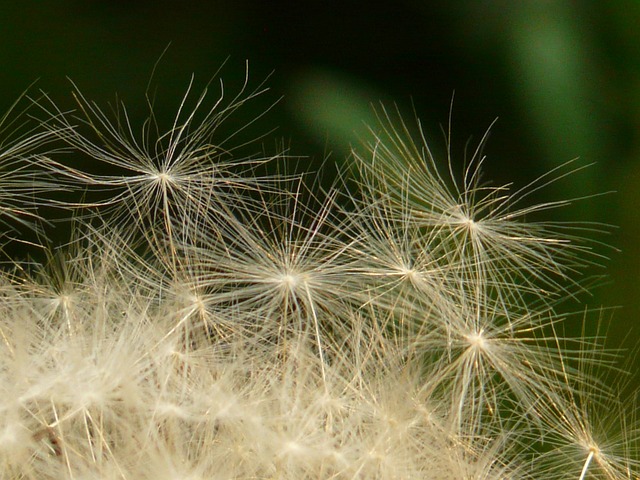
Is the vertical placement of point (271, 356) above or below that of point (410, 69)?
below

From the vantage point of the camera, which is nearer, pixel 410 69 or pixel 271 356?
pixel 271 356

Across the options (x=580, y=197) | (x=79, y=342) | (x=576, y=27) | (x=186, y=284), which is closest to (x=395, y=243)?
(x=186, y=284)

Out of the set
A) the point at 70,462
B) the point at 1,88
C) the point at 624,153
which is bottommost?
the point at 70,462

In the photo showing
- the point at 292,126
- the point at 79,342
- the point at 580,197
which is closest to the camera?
the point at 79,342

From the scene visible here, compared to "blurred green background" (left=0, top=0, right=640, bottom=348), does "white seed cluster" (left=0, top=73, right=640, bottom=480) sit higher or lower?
lower

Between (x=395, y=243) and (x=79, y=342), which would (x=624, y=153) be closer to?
(x=395, y=243)

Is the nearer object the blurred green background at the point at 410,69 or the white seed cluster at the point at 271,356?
the white seed cluster at the point at 271,356

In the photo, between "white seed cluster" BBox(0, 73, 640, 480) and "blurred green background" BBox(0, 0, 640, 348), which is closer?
"white seed cluster" BBox(0, 73, 640, 480)

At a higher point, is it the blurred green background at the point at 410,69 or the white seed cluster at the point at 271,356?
the blurred green background at the point at 410,69
